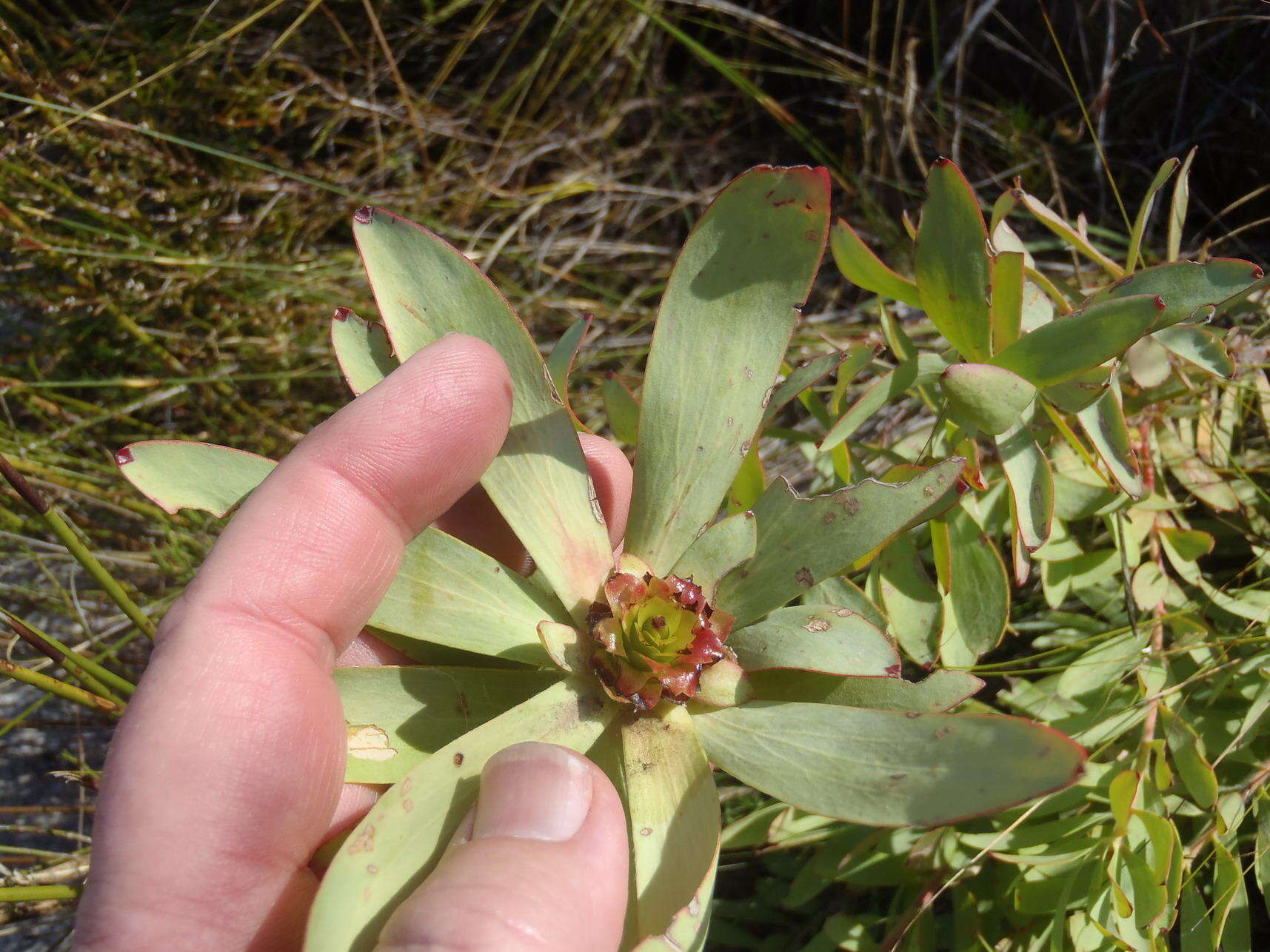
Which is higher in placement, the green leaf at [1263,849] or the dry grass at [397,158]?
the dry grass at [397,158]

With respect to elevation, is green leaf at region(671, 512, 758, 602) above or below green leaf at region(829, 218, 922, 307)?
below

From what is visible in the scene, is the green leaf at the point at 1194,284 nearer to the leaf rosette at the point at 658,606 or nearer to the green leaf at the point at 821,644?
the leaf rosette at the point at 658,606

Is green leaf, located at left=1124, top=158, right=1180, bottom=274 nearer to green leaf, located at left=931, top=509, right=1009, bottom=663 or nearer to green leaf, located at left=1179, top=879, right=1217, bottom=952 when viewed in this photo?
green leaf, located at left=931, top=509, right=1009, bottom=663

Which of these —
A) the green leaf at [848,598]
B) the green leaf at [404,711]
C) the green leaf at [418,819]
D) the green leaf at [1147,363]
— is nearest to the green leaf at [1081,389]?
the green leaf at [1147,363]

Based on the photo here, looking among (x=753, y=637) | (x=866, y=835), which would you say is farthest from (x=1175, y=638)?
(x=753, y=637)

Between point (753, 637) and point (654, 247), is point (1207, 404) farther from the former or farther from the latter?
point (654, 247)

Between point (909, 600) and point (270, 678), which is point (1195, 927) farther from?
point (270, 678)

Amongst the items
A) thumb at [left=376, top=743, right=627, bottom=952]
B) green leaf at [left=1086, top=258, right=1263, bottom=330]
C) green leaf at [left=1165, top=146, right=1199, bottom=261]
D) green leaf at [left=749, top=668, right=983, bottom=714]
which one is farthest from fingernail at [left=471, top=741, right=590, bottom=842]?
green leaf at [left=1165, top=146, right=1199, bottom=261]
